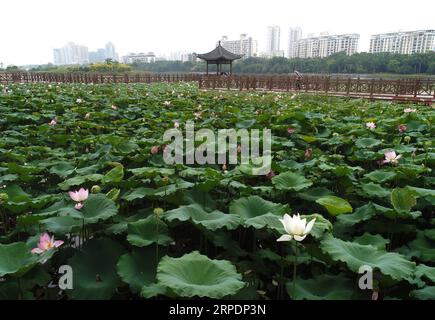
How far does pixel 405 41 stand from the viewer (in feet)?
298

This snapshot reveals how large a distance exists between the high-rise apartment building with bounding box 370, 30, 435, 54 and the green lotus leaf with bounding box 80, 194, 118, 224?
91.8 meters

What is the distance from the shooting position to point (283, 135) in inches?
165

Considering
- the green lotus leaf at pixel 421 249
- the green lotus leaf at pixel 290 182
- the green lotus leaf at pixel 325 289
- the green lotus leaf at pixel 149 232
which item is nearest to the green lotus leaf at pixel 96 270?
the green lotus leaf at pixel 149 232

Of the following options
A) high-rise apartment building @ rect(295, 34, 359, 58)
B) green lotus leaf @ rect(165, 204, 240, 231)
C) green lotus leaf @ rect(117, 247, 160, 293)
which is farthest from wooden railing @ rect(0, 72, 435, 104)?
high-rise apartment building @ rect(295, 34, 359, 58)

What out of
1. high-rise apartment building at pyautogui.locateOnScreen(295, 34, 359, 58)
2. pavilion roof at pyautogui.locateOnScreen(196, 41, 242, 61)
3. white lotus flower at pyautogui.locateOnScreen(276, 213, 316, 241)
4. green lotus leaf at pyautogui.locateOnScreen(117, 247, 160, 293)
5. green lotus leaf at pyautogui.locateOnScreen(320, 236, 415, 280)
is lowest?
green lotus leaf at pyautogui.locateOnScreen(117, 247, 160, 293)

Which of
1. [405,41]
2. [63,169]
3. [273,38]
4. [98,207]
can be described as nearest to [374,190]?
[98,207]

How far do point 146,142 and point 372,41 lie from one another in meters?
113

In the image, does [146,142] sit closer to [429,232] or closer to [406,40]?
[429,232]

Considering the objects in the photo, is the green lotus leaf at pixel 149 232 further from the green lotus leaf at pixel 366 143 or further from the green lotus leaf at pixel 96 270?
the green lotus leaf at pixel 366 143

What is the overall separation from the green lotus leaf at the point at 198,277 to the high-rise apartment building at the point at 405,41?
92015mm

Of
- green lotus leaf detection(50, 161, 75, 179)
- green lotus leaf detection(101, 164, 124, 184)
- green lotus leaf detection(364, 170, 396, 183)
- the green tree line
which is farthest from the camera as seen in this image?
the green tree line

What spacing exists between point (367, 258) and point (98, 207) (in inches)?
48.8

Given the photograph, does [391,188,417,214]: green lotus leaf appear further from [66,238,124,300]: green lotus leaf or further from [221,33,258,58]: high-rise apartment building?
[221,33,258,58]: high-rise apartment building

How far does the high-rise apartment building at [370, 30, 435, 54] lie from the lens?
85.9m
